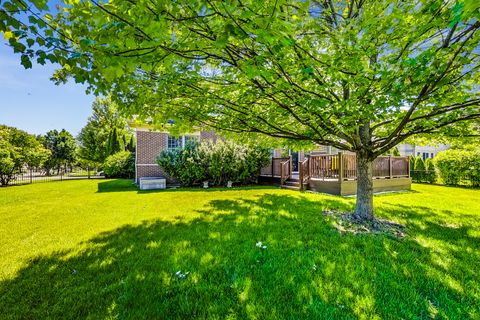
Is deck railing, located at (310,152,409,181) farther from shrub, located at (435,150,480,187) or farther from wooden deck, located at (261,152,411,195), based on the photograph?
shrub, located at (435,150,480,187)

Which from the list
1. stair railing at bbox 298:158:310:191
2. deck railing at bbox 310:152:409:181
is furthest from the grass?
stair railing at bbox 298:158:310:191

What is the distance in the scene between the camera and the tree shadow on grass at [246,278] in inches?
89.1

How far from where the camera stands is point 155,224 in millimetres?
5277

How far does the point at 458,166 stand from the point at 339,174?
1021 centimetres

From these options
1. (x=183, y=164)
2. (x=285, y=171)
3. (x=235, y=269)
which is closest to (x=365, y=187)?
(x=235, y=269)

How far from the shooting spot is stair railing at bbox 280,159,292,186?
40.7ft

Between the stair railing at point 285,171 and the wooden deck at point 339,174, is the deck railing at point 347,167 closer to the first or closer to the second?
the wooden deck at point 339,174

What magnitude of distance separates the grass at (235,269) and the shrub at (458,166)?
1052 cm

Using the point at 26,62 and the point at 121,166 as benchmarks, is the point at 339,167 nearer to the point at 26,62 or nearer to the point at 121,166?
the point at 26,62

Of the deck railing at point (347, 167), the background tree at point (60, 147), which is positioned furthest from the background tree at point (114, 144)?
the deck railing at point (347, 167)

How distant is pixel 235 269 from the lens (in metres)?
3.04

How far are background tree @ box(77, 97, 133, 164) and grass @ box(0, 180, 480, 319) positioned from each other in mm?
21811

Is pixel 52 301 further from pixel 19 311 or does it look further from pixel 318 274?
pixel 318 274

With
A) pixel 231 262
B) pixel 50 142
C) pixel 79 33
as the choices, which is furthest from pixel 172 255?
pixel 50 142
